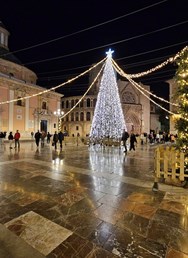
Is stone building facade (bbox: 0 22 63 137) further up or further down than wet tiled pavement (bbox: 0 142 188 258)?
further up

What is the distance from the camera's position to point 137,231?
9.67 feet

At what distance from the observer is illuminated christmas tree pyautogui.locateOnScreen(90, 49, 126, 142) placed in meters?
15.8

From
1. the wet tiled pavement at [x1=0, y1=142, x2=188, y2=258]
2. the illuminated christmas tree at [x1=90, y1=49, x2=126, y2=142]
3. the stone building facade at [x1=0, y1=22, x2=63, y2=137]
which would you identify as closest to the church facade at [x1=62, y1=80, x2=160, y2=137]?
the stone building facade at [x1=0, y1=22, x2=63, y2=137]

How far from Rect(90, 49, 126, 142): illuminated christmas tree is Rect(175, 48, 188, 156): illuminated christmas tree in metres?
10.0

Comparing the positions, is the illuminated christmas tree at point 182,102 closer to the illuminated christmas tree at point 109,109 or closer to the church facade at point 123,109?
the illuminated christmas tree at point 109,109

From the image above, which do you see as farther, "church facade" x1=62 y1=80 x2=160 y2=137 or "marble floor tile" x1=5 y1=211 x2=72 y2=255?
"church facade" x1=62 y1=80 x2=160 y2=137

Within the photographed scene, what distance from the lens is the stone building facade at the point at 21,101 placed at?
27.1m

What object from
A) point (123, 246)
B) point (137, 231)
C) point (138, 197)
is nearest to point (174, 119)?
point (138, 197)

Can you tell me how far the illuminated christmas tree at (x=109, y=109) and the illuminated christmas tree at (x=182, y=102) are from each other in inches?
394

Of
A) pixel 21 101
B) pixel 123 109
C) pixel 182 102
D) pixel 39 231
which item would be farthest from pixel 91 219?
pixel 123 109

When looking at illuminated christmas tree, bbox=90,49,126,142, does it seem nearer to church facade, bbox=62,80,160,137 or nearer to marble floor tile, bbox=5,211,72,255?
marble floor tile, bbox=5,211,72,255

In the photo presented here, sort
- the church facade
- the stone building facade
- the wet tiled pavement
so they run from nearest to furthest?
the wet tiled pavement → the stone building facade → the church facade

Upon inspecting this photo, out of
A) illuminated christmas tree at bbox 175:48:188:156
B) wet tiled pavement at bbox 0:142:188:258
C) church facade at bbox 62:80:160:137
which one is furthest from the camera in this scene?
church facade at bbox 62:80:160:137

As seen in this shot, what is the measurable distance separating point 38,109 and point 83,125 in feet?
50.0
